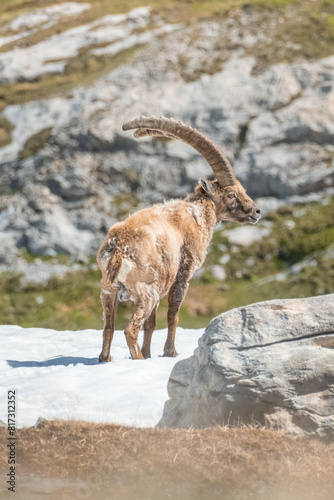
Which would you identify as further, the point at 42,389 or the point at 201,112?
the point at 201,112

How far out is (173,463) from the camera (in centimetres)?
648

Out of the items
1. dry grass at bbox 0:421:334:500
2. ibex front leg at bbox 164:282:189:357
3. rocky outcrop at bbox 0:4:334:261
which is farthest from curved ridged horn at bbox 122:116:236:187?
rocky outcrop at bbox 0:4:334:261

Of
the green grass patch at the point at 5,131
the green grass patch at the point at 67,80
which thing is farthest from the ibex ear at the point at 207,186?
the green grass patch at the point at 67,80

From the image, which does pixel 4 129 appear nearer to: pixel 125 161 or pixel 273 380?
pixel 125 161

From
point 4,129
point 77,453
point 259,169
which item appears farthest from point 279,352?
point 4,129

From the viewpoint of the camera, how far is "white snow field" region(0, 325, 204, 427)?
28.0ft

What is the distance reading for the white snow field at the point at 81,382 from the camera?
8531 millimetres

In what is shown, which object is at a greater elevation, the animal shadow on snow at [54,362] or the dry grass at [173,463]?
the animal shadow on snow at [54,362]

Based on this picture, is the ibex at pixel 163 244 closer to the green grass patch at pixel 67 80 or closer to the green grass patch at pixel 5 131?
the green grass patch at pixel 5 131

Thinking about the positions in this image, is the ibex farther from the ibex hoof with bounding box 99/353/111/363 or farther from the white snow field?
the white snow field

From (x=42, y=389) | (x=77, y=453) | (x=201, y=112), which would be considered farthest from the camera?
(x=201, y=112)

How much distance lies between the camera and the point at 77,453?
677cm

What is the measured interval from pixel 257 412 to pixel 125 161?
2250 cm

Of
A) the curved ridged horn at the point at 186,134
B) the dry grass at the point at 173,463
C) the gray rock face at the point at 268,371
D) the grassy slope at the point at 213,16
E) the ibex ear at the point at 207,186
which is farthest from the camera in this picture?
the grassy slope at the point at 213,16
